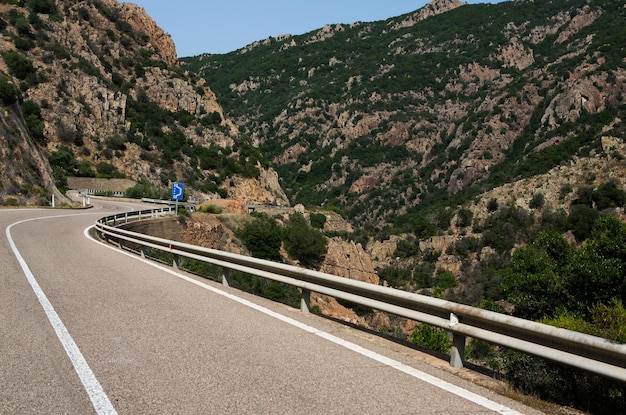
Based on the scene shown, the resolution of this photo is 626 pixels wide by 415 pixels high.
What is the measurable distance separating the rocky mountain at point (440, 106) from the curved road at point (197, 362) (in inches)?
3175

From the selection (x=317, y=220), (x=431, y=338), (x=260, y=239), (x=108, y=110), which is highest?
(x=108, y=110)

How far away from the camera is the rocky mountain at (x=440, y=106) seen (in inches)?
3954

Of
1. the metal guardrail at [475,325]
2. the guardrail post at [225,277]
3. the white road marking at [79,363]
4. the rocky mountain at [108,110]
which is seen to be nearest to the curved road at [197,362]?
the white road marking at [79,363]

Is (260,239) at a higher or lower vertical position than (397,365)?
lower

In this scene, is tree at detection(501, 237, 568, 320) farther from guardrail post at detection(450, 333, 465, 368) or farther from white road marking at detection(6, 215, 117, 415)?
white road marking at detection(6, 215, 117, 415)

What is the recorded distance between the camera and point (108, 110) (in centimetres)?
7125

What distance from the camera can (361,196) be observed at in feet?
416

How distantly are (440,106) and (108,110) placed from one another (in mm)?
99667

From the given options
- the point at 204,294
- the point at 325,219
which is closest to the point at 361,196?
the point at 325,219

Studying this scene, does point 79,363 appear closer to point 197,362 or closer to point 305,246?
point 197,362

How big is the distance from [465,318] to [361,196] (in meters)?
122

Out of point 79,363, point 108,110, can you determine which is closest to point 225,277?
point 79,363

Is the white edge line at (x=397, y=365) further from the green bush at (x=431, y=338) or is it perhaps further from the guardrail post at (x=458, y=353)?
the green bush at (x=431, y=338)

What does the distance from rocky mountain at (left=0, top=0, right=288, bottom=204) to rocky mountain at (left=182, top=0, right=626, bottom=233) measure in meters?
32.5
